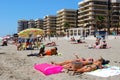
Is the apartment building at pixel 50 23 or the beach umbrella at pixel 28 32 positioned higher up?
the apartment building at pixel 50 23

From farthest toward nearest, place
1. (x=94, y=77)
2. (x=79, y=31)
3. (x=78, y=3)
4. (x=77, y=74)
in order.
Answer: (x=78, y=3), (x=79, y=31), (x=77, y=74), (x=94, y=77)

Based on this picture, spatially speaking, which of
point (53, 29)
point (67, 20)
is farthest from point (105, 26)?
point (53, 29)

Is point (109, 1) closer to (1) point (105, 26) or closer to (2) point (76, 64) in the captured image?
(1) point (105, 26)

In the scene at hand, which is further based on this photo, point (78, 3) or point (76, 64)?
point (78, 3)

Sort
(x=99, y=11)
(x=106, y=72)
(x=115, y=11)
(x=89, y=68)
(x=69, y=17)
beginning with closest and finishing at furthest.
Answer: (x=106, y=72) → (x=89, y=68) → (x=99, y=11) → (x=115, y=11) → (x=69, y=17)

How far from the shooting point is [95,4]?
10362 centimetres

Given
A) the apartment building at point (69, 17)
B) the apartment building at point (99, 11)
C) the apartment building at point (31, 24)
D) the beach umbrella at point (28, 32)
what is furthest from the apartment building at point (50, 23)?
the beach umbrella at point (28, 32)

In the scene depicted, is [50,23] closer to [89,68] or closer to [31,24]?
[31,24]

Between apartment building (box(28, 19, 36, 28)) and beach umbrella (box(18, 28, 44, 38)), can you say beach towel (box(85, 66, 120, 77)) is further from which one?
apartment building (box(28, 19, 36, 28))

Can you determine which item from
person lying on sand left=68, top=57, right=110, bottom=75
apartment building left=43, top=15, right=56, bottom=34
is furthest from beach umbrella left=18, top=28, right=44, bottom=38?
apartment building left=43, top=15, right=56, bottom=34

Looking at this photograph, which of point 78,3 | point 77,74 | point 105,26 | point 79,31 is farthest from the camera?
point 78,3

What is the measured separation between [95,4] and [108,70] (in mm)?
94828

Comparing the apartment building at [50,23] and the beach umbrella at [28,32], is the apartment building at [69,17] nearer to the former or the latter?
the apartment building at [50,23]

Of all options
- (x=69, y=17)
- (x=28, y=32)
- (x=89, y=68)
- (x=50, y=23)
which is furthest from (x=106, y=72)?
(x=50, y=23)
